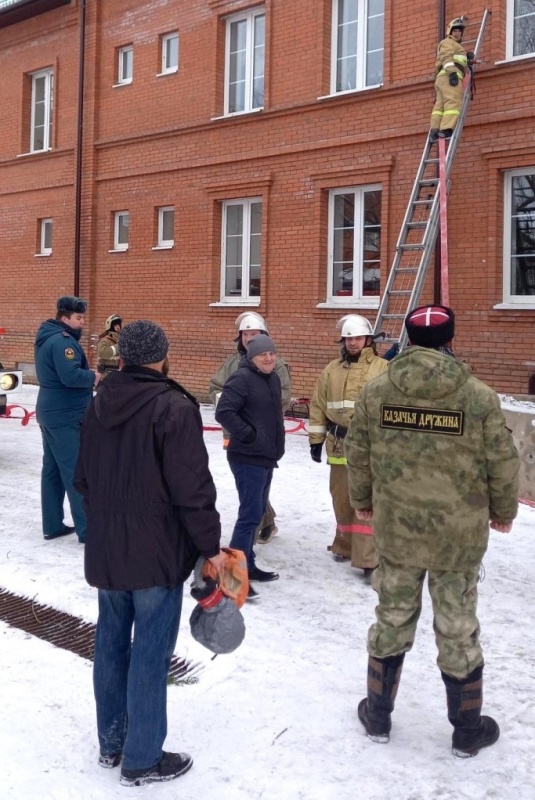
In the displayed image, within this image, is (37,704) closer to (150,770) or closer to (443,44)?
(150,770)

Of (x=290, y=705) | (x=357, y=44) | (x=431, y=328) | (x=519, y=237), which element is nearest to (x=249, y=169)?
(x=357, y=44)

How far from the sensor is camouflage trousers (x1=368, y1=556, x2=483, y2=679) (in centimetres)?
325


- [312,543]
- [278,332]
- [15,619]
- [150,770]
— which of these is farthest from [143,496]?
[278,332]

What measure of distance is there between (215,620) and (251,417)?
2.32 meters

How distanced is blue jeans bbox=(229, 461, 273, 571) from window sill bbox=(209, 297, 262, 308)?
8.29 metres

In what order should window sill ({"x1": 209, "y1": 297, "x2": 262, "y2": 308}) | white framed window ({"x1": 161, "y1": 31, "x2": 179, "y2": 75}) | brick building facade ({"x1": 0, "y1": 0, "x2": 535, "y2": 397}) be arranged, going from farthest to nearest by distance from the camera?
1. white framed window ({"x1": 161, "y1": 31, "x2": 179, "y2": 75})
2. window sill ({"x1": 209, "y1": 297, "x2": 262, "y2": 308})
3. brick building facade ({"x1": 0, "y1": 0, "x2": 535, "y2": 397})

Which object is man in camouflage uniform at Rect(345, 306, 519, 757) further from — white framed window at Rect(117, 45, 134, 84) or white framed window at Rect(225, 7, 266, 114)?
white framed window at Rect(117, 45, 134, 84)

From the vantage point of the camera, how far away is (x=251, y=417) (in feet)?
17.4

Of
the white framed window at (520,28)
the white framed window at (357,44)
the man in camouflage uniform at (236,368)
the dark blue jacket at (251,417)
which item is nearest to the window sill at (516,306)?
the white framed window at (520,28)

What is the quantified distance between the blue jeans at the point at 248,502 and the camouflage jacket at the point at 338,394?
548mm

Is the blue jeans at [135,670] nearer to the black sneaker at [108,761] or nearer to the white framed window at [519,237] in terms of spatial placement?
the black sneaker at [108,761]

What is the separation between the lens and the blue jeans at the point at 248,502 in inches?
207

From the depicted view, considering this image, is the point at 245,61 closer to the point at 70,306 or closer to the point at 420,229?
the point at 420,229

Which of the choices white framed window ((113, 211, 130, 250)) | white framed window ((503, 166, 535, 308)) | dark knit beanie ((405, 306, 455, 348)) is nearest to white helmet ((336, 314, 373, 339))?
dark knit beanie ((405, 306, 455, 348))
